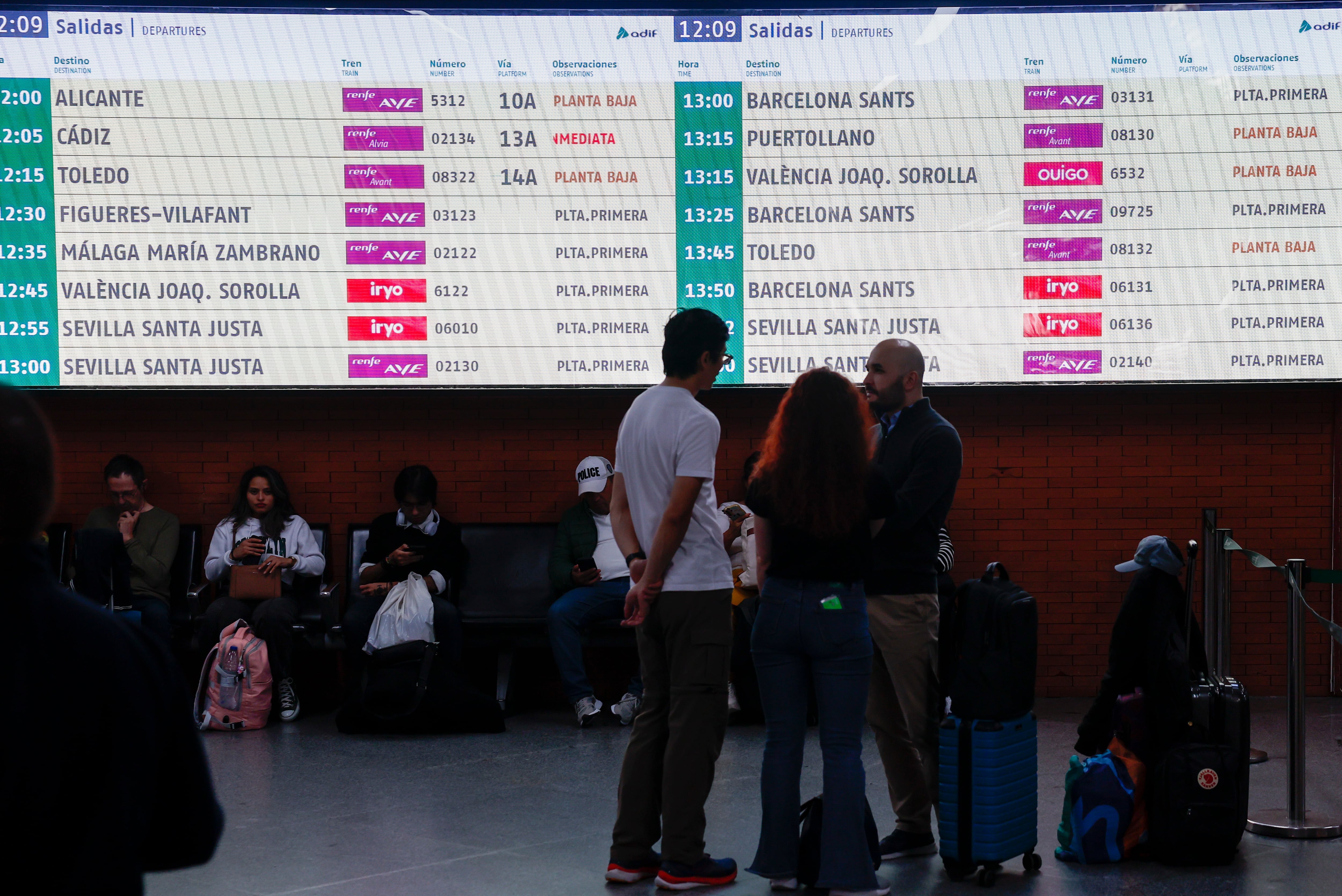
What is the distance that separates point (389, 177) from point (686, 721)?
3.84 meters

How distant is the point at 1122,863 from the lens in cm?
366

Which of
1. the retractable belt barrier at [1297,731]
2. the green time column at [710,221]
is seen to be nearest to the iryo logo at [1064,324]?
the green time column at [710,221]

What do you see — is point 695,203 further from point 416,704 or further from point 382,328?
point 416,704

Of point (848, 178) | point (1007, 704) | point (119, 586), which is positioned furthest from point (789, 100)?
point (119, 586)

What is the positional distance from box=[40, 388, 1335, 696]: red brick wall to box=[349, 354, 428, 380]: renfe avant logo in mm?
342

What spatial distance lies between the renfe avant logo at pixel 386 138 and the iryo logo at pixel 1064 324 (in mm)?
3305

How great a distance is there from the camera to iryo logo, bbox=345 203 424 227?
243 inches

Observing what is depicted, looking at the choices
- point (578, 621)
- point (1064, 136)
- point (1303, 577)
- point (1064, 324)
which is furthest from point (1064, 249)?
point (578, 621)

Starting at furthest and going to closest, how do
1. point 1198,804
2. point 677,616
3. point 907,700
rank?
point 907,700
point 1198,804
point 677,616

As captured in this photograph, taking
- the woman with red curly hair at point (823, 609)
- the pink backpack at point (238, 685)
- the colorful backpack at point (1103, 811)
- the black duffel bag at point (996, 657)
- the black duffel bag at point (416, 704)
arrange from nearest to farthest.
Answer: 1. the woman with red curly hair at point (823, 609)
2. the black duffel bag at point (996, 657)
3. the colorful backpack at point (1103, 811)
4. the black duffel bag at point (416, 704)
5. the pink backpack at point (238, 685)

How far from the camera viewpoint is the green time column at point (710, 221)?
20.4 feet

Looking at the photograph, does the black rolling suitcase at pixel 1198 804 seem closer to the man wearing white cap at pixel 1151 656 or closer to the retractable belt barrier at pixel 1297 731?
the man wearing white cap at pixel 1151 656

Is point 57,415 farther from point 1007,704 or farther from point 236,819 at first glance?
point 1007,704

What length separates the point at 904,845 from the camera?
3.74 meters
